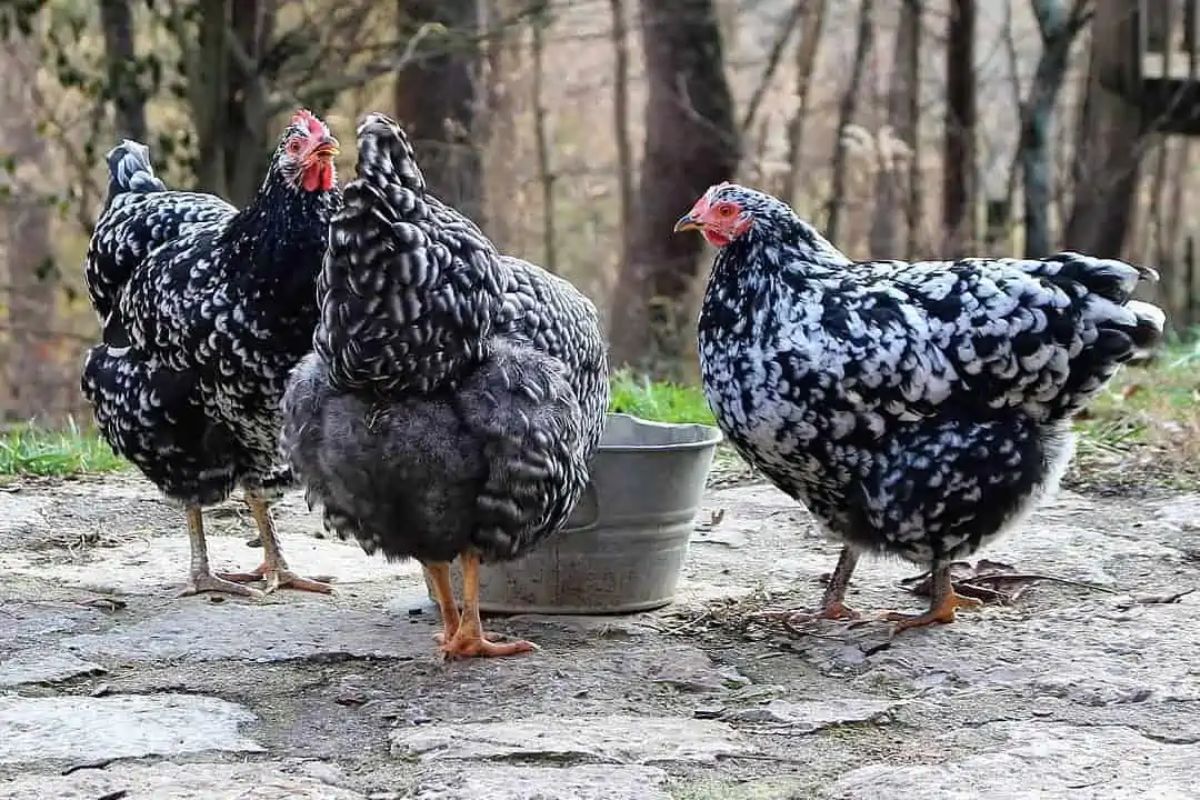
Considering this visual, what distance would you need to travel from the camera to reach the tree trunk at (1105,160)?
31.0 ft

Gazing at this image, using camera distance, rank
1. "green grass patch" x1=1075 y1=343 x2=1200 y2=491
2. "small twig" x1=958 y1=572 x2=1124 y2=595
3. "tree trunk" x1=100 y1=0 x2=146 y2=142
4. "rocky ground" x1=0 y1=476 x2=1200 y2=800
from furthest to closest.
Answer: "tree trunk" x1=100 y1=0 x2=146 y2=142, "green grass patch" x1=1075 y1=343 x2=1200 y2=491, "small twig" x1=958 y1=572 x2=1124 y2=595, "rocky ground" x1=0 y1=476 x2=1200 y2=800

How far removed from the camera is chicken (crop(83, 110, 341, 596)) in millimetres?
4340

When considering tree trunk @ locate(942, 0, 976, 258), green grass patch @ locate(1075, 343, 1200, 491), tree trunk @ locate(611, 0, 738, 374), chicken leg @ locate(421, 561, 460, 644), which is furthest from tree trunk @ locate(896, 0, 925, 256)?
chicken leg @ locate(421, 561, 460, 644)

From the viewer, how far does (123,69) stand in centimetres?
854

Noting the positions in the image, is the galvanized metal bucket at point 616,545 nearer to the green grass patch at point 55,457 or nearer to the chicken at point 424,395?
the chicken at point 424,395

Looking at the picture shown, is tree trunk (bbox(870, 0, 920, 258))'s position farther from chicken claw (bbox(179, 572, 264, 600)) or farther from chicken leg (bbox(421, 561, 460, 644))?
chicken leg (bbox(421, 561, 460, 644))

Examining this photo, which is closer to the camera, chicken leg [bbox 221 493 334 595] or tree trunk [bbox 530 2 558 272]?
chicken leg [bbox 221 493 334 595]

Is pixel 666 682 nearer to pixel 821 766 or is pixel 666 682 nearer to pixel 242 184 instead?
pixel 821 766

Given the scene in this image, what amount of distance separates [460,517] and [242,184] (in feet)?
17.1

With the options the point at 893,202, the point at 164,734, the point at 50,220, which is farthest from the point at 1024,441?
the point at 50,220

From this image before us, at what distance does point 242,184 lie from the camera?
8359 mm

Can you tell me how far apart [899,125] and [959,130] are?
1496mm

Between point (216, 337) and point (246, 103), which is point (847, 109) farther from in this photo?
point (216, 337)

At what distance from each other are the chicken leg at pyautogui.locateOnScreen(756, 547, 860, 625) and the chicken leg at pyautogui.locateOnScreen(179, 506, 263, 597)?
1.57 meters
